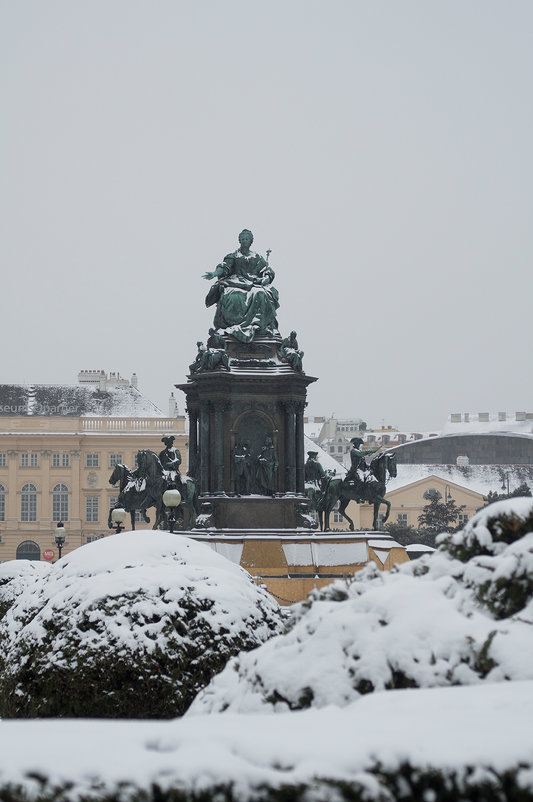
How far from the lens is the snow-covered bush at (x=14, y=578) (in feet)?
66.3

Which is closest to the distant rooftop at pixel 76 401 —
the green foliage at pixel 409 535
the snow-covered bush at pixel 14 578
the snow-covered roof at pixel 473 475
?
the green foliage at pixel 409 535

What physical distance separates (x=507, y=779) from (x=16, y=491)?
3486 inches

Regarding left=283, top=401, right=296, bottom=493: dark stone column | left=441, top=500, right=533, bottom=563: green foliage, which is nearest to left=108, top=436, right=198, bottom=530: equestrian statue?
left=283, top=401, right=296, bottom=493: dark stone column

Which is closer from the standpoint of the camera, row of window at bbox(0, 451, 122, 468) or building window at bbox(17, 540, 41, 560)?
building window at bbox(17, 540, 41, 560)

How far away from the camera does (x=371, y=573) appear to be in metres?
6.62

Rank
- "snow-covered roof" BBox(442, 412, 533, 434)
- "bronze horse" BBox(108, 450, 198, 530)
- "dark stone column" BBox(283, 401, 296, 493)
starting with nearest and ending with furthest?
1. "dark stone column" BBox(283, 401, 296, 493)
2. "bronze horse" BBox(108, 450, 198, 530)
3. "snow-covered roof" BBox(442, 412, 533, 434)

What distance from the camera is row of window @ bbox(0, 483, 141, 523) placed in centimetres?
9069

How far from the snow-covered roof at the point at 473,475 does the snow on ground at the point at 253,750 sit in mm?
100810

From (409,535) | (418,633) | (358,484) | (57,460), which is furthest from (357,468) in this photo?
(57,460)

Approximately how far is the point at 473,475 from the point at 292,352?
78.7m

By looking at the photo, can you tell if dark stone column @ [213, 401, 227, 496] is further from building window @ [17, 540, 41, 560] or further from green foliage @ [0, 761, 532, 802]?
building window @ [17, 540, 41, 560]

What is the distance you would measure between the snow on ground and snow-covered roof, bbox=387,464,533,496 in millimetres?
100810

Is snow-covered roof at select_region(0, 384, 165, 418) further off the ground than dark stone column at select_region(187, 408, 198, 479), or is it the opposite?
snow-covered roof at select_region(0, 384, 165, 418)

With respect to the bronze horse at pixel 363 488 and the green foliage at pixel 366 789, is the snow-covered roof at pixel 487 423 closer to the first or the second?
the bronze horse at pixel 363 488
